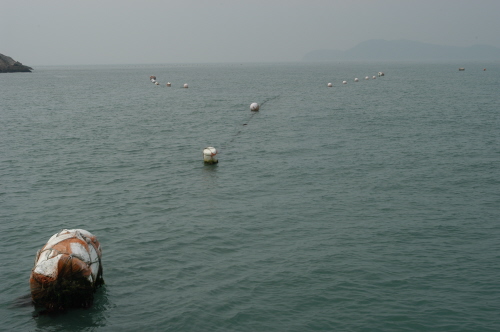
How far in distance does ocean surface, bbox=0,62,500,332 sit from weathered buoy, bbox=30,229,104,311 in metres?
0.52

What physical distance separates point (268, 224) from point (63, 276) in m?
10.5

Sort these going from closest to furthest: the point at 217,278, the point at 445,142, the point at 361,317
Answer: the point at 361,317
the point at 217,278
the point at 445,142

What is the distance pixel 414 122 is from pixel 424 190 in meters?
26.9

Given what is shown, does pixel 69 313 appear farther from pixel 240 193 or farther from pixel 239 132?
pixel 239 132

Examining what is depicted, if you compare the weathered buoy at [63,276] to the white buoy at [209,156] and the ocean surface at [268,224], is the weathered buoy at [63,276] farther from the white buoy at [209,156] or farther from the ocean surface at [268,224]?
the white buoy at [209,156]

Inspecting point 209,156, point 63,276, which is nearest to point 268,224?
point 63,276

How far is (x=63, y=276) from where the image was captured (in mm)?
15266

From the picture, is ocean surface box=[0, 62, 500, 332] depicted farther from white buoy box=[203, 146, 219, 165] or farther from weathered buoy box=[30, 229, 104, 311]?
white buoy box=[203, 146, 219, 165]

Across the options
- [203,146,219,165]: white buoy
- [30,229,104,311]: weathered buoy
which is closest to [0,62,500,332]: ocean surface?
[30,229,104,311]: weathered buoy

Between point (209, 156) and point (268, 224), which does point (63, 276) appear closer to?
point (268, 224)

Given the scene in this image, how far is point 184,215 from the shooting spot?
2467cm

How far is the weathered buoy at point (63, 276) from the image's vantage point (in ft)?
49.7

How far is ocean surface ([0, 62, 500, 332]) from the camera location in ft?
51.2

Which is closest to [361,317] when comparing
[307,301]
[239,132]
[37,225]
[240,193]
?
[307,301]
